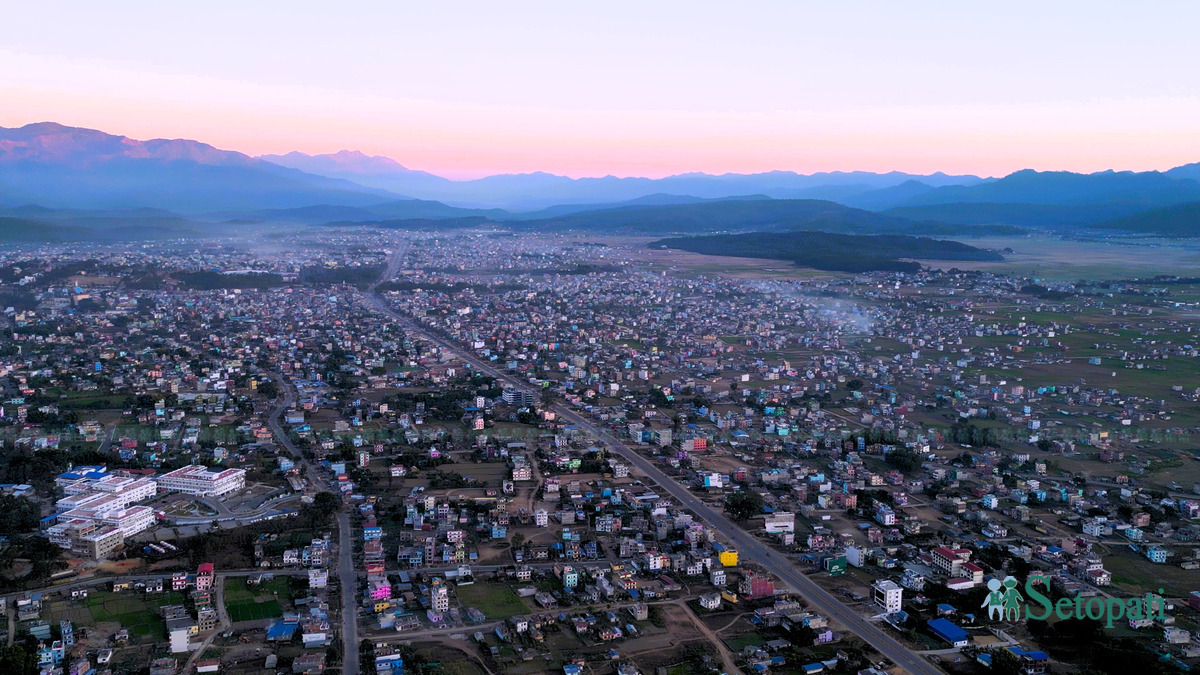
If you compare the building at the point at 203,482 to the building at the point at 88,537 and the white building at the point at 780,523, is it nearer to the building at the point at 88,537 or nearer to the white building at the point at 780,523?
the building at the point at 88,537

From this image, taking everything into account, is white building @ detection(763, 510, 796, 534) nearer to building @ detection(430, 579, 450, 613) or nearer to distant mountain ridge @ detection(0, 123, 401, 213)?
building @ detection(430, 579, 450, 613)

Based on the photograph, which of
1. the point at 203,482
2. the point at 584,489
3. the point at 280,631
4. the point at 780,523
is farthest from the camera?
the point at 584,489

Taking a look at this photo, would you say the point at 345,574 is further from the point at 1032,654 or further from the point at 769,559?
the point at 1032,654

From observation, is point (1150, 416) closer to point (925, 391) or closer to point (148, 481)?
point (925, 391)

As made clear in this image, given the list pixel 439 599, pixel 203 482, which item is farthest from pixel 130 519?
pixel 439 599

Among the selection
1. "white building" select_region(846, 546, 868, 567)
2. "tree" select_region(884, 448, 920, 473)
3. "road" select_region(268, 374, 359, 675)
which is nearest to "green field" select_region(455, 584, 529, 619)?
"road" select_region(268, 374, 359, 675)
